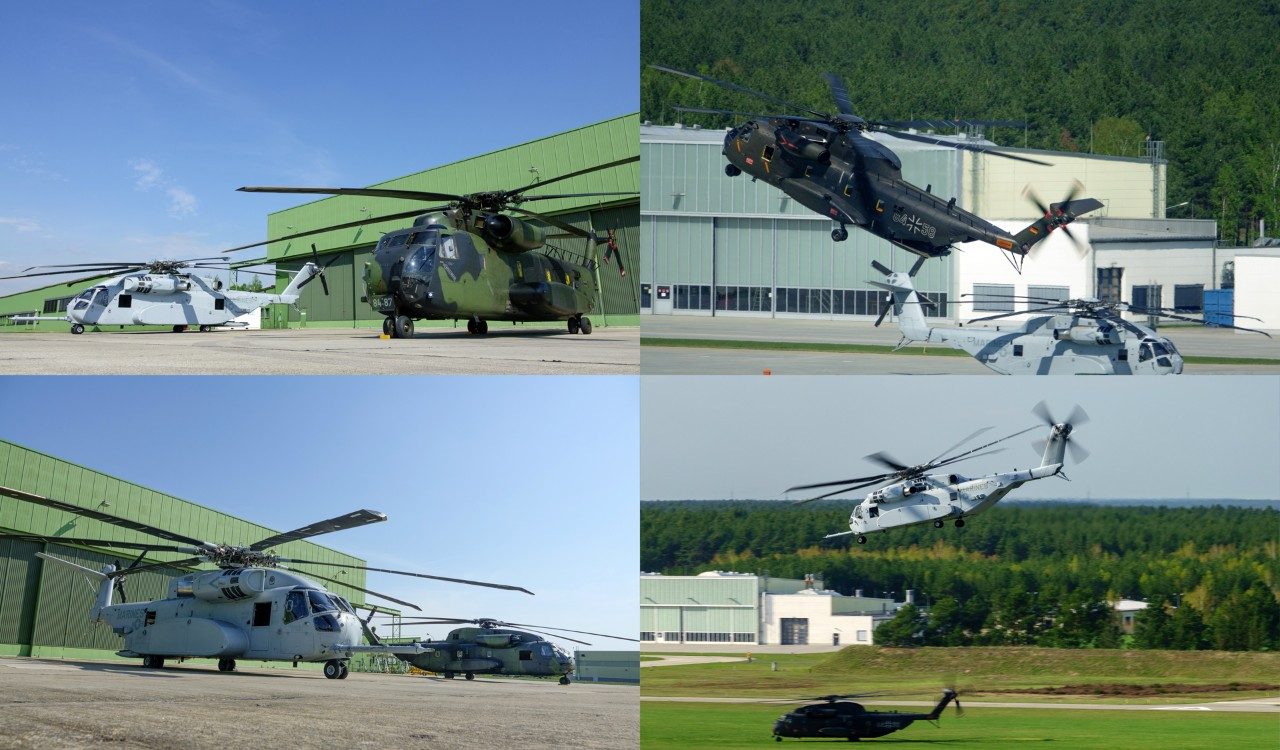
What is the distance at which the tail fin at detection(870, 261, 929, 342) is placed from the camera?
30.1m

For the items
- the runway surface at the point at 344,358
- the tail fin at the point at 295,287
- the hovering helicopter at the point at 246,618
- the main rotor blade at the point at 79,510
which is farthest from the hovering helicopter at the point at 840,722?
the tail fin at the point at 295,287

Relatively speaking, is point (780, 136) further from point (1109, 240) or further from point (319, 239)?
point (319, 239)

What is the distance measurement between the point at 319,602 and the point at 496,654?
11.5m

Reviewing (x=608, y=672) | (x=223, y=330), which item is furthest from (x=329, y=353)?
(x=608, y=672)

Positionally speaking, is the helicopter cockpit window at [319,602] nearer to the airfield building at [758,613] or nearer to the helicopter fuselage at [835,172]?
the helicopter fuselage at [835,172]

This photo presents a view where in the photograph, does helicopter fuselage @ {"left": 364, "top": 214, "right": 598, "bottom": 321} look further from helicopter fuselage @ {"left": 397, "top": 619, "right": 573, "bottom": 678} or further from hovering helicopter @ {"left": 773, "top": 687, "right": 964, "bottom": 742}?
hovering helicopter @ {"left": 773, "top": 687, "right": 964, "bottom": 742}

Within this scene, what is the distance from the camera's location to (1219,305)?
4122 cm

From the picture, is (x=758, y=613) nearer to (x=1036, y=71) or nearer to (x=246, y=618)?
(x=1036, y=71)

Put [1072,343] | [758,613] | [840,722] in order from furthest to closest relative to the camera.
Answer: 1. [758,613]
2. [840,722]
3. [1072,343]

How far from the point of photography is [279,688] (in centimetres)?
1393

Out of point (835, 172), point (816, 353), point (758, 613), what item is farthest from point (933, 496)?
point (758, 613)

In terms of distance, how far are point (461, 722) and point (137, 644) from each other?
8.84 metres

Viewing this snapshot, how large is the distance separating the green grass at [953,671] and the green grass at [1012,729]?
289 cm

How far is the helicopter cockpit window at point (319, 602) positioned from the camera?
54.4 ft
